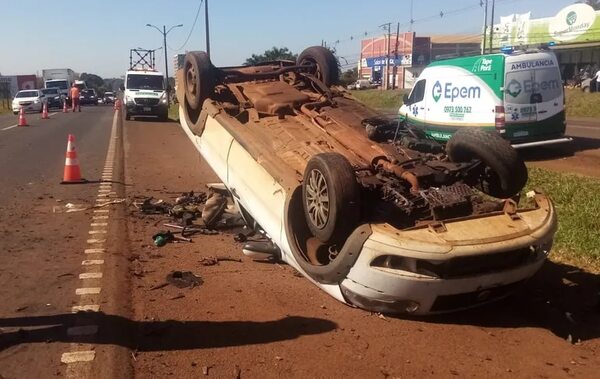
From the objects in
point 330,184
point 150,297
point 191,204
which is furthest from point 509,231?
point 191,204

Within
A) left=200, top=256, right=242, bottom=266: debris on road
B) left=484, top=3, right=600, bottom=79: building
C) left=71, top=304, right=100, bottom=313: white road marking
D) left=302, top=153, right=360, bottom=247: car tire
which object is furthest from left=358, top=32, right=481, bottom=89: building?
left=71, top=304, right=100, bottom=313: white road marking

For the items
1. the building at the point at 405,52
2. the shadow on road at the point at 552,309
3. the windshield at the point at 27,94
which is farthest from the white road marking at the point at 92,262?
the building at the point at 405,52

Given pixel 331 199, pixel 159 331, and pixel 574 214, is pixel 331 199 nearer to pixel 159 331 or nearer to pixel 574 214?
pixel 159 331

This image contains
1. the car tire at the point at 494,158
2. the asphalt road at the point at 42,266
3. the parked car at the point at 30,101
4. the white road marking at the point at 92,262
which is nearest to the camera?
the asphalt road at the point at 42,266

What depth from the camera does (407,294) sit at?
4.07m

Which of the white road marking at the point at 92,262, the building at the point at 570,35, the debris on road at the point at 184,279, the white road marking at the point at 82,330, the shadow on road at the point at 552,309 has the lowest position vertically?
the shadow on road at the point at 552,309

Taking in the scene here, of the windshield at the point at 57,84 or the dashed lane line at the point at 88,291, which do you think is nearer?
the dashed lane line at the point at 88,291

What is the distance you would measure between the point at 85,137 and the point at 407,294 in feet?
55.0

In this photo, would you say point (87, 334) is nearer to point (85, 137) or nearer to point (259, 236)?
point (259, 236)

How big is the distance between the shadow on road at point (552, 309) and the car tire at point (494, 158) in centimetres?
89

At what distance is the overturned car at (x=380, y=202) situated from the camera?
13.2ft

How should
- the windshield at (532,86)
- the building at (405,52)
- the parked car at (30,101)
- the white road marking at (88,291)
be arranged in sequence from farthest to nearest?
1. the building at (405,52)
2. the parked car at (30,101)
3. the windshield at (532,86)
4. the white road marking at (88,291)

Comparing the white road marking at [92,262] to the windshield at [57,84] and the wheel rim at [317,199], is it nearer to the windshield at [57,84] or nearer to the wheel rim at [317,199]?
the wheel rim at [317,199]

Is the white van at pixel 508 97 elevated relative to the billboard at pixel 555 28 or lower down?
lower down
